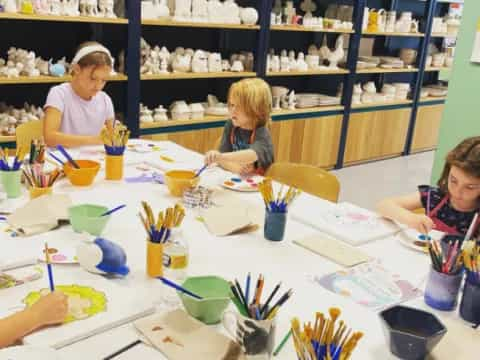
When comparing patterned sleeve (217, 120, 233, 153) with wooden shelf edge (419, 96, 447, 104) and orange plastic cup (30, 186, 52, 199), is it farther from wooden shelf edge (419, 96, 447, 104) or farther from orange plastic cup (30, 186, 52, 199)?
wooden shelf edge (419, 96, 447, 104)

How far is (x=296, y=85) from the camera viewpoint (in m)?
4.69

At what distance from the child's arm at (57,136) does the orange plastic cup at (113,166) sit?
436 millimetres

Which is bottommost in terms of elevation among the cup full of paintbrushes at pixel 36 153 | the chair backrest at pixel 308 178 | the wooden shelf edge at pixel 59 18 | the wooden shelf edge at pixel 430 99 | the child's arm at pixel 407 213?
the wooden shelf edge at pixel 430 99

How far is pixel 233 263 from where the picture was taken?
1.25 meters

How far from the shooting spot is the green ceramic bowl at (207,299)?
3.20ft

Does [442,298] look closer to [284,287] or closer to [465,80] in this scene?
[284,287]

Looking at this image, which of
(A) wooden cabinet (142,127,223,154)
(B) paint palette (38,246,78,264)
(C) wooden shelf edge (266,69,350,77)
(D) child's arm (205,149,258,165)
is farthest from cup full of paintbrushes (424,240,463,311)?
(C) wooden shelf edge (266,69,350,77)

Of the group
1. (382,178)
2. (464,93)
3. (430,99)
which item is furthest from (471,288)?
(430,99)

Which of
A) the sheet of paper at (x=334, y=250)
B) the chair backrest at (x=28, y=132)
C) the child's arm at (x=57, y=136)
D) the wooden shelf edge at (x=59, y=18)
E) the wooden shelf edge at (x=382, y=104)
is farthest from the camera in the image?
the wooden shelf edge at (x=382, y=104)

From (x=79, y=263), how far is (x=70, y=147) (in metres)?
1.12

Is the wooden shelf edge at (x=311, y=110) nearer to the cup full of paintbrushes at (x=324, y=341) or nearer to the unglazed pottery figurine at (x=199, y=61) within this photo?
the unglazed pottery figurine at (x=199, y=61)

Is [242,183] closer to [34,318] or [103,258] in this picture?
[103,258]

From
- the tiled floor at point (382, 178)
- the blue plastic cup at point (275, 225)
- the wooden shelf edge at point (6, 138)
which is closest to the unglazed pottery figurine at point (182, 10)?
the wooden shelf edge at point (6, 138)

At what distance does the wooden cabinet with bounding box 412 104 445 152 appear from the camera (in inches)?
211
